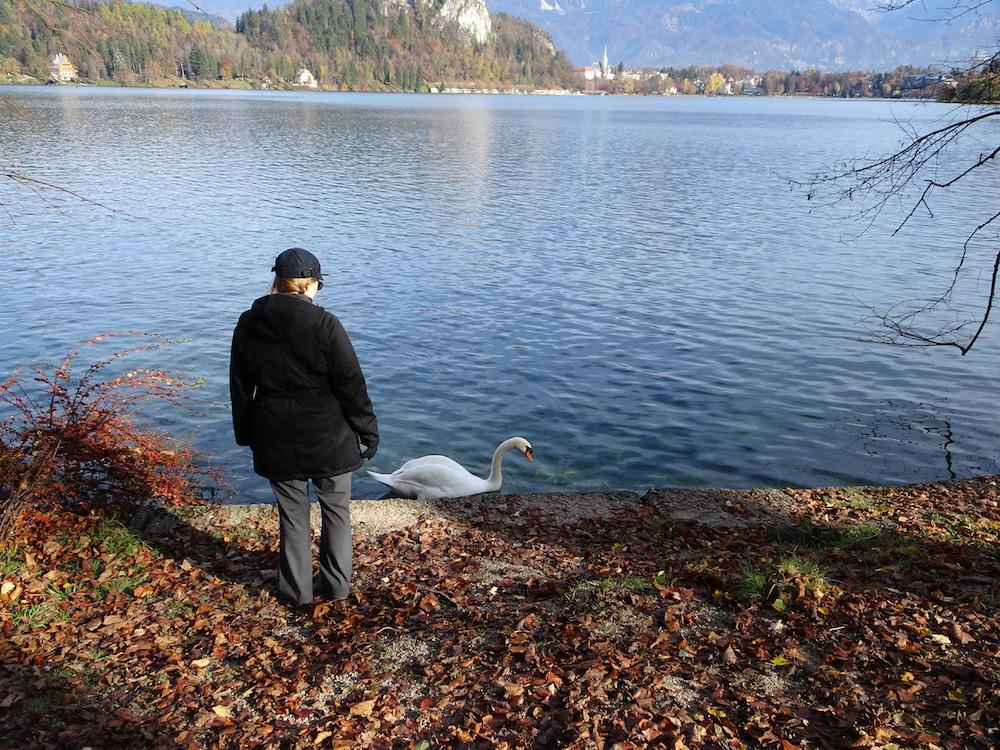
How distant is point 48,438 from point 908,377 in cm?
1401

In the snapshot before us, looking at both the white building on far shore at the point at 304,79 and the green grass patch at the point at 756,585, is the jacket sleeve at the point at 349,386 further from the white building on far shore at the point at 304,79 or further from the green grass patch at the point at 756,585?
the white building on far shore at the point at 304,79

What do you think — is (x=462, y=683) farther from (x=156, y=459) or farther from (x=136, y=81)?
(x=136, y=81)

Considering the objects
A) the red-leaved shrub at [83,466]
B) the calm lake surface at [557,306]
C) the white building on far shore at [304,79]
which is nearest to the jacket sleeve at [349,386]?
the red-leaved shrub at [83,466]

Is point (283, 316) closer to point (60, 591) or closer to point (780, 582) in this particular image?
point (60, 591)

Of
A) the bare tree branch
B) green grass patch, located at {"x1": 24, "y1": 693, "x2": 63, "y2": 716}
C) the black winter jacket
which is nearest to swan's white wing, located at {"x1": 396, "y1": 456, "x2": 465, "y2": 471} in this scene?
the black winter jacket

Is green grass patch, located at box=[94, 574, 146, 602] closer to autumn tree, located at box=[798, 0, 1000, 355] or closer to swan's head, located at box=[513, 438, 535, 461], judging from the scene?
swan's head, located at box=[513, 438, 535, 461]

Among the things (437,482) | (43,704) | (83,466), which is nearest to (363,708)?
(43,704)

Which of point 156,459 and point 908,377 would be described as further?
point 908,377

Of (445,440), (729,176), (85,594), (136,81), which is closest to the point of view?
(85,594)

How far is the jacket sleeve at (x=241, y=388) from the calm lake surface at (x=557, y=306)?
301cm

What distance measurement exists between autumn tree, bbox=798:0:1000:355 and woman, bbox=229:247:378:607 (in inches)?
207

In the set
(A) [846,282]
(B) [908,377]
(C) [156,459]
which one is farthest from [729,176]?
(C) [156,459]

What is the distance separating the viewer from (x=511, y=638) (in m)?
5.45

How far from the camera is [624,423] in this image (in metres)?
12.6
